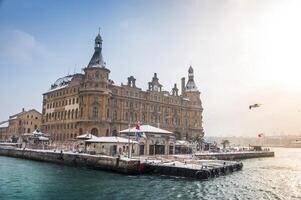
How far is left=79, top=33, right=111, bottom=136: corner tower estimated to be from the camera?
86.7 metres

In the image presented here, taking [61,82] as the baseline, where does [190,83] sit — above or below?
above

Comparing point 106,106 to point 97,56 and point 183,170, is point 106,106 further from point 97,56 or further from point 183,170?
point 183,170

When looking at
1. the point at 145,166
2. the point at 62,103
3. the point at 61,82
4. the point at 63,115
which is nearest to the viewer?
the point at 145,166

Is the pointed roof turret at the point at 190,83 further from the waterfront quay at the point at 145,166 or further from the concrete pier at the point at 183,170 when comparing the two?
the concrete pier at the point at 183,170

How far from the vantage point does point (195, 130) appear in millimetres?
121312

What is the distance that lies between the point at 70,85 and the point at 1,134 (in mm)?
63851

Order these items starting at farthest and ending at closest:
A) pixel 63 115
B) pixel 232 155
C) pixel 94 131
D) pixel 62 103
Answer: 1. pixel 62 103
2. pixel 63 115
3. pixel 232 155
4. pixel 94 131

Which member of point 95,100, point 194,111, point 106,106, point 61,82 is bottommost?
point 106,106

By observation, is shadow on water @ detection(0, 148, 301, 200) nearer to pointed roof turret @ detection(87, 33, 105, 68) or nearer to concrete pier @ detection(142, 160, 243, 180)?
concrete pier @ detection(142, 160, 243, 180)

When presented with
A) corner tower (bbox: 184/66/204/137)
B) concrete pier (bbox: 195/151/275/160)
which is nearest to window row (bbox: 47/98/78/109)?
concrete pier (bbox: 195/151/275/160)

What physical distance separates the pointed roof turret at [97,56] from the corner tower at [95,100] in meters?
0.18

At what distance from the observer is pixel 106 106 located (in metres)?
89.2

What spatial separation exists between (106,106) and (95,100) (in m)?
3.66

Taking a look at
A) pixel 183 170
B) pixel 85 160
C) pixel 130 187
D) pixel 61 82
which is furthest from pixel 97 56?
pixel 130 187
